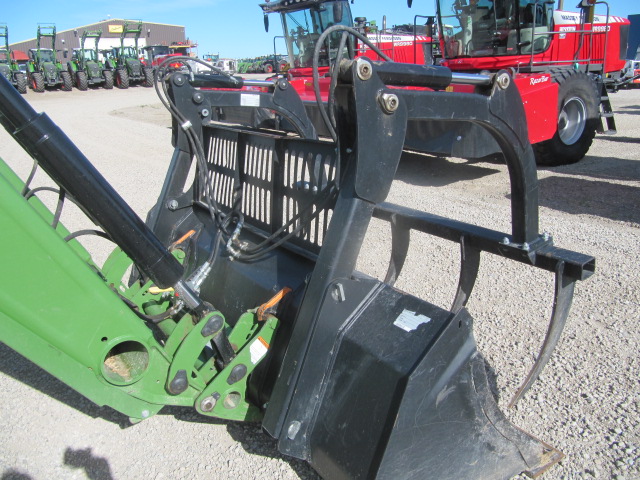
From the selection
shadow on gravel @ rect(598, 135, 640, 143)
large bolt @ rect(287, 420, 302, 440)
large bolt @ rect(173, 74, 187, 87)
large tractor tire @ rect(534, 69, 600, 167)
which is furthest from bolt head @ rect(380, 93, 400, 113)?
shadow on gravel @ rect(598, 135, 640, 143)

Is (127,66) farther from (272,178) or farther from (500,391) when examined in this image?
(500,391)

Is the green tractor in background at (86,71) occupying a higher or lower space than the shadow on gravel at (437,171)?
higher

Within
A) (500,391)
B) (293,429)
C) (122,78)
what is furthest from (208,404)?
(122,78)

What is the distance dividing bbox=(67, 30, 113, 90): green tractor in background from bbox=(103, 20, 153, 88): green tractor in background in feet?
1.80

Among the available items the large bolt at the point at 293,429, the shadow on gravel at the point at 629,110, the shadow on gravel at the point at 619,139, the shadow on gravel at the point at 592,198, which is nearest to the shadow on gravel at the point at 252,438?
the large bolt at the point at 293,429

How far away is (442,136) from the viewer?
601 cm

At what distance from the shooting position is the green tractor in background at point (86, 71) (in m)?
26.0

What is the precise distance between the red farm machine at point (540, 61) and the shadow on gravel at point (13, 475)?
5.02m

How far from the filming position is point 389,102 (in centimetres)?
166

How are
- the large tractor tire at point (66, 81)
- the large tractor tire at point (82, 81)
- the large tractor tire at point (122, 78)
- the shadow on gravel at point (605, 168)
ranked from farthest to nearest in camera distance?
1. the large tractor tire at point (122, 78)
2. the large tractor tire at point (82, 81)
3. the large tractor tire at point (66, 81)
4. the shadow on gravel at point (605, 168)

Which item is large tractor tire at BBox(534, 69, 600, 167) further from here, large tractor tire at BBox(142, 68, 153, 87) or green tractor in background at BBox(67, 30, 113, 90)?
green tractor in background at BBox(67, 30, 113, 90)

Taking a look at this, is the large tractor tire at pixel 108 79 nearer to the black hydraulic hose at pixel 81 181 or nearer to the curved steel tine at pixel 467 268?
the black hydraulic hose at pixel 81 181

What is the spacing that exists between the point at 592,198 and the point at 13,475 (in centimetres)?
563

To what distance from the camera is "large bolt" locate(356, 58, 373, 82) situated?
62.2 inches
